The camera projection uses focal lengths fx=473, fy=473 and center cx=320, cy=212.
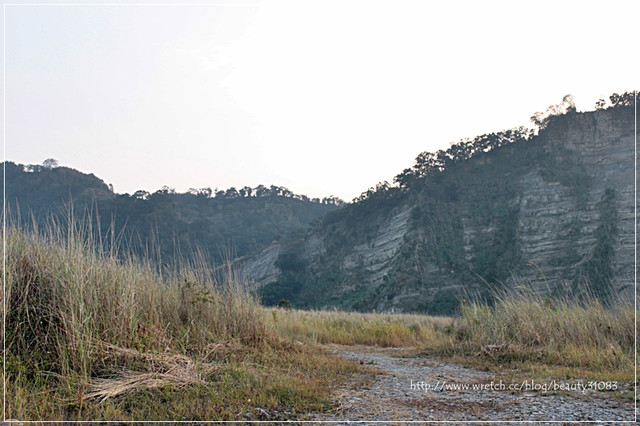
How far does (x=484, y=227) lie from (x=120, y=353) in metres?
36.0

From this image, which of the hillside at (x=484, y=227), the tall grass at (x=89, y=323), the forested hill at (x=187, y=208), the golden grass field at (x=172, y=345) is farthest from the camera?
the hillside at (x=484, y=227)

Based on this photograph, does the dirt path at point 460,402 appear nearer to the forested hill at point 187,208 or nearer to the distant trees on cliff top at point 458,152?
the forested hill at point 187,208

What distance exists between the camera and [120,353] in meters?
4.38

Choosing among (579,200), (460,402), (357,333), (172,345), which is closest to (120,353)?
(172,345)

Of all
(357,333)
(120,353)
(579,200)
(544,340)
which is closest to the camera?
(120,353)

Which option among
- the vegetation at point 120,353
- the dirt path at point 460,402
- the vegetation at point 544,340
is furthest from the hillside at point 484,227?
the vegetation at point 120,353

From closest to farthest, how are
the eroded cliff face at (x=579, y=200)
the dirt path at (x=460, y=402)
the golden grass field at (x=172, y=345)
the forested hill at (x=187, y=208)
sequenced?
the dirt path at (x=460, y=402)
the golden grass field at (x=172, y=345)
the forested hill at (x=187, y=208)
the eroded cliff face at (x=579, y=200)

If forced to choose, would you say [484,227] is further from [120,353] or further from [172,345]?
[120,353]

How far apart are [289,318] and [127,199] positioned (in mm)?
31098

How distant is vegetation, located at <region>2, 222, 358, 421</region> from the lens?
12.2 feet

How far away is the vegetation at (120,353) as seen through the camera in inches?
146

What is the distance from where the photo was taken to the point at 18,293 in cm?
462

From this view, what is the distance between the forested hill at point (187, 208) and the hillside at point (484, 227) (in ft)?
25.1

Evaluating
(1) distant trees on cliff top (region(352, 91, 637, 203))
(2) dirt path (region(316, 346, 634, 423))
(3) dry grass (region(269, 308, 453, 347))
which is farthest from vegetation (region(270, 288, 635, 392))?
(1) distant trees on cliff top (region(352, 91, 637, 203))
